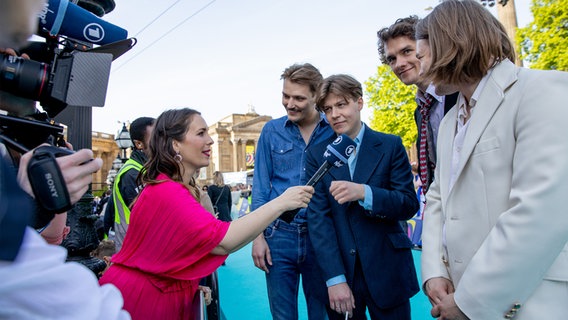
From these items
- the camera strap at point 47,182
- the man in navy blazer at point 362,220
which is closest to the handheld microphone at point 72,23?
the camera strap at point 47,182

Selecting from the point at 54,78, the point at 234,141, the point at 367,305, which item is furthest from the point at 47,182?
the point at 234,141

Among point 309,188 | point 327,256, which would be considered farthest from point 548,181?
point 327,256

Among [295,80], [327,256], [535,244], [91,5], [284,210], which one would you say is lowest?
[327,256]

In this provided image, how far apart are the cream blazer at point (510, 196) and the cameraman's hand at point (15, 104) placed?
1.73 meters

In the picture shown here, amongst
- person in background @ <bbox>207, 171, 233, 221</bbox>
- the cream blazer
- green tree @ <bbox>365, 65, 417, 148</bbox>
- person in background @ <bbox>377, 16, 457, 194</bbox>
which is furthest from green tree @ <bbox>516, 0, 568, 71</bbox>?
the cream blazer

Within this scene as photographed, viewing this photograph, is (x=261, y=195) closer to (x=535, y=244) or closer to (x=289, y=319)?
(x=289, y=319)

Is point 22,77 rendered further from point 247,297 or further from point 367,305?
point 247,297

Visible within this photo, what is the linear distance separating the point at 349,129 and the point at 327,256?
2.99ft

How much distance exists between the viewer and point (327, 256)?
235 centimetres

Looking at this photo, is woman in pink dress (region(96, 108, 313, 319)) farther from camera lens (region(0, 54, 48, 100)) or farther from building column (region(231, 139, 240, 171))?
building column (region(231, 139, 240, 171))

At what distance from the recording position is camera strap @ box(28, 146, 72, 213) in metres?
0.89

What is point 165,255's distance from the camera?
203cm

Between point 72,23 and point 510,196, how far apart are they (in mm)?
2444

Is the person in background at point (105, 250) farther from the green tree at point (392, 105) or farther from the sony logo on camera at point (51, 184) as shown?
the green tree at point (392, 105)
